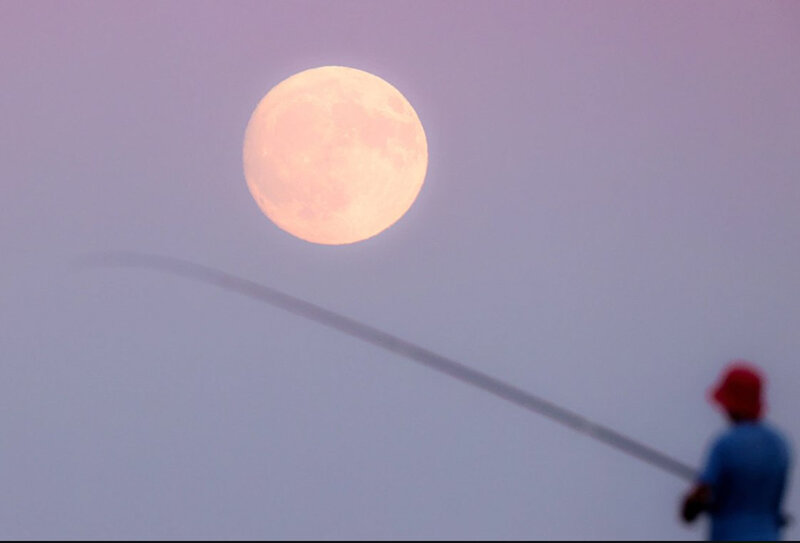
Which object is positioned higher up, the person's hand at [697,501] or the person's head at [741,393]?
the person's head at [741,393]

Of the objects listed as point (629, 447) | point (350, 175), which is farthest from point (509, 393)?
point (350, 175)

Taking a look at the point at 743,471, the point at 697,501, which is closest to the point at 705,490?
the point at 697,501

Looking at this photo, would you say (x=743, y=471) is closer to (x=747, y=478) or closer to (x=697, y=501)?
(x=747, y=478)

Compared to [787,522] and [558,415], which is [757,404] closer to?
[787,522]

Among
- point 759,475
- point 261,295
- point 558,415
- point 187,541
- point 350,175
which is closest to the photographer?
point 759,475

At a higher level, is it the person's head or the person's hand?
the person's head
